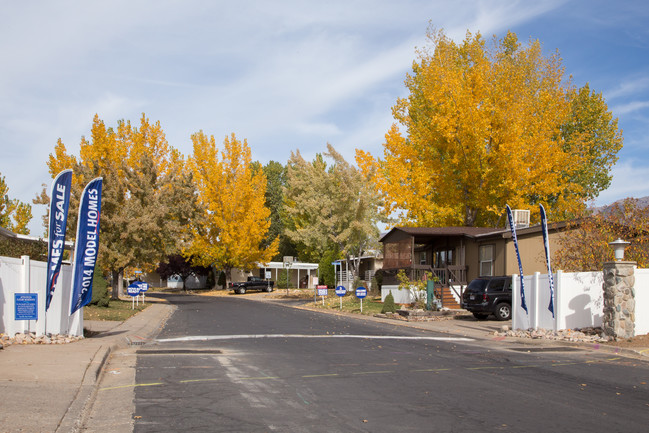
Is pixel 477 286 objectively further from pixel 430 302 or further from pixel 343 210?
pixel 343 210

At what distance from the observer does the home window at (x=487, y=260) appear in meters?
31.1

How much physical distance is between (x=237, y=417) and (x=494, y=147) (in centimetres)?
3061

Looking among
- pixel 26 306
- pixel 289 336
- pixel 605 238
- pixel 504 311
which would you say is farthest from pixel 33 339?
pixel 504 311

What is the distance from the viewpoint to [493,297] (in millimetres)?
24000

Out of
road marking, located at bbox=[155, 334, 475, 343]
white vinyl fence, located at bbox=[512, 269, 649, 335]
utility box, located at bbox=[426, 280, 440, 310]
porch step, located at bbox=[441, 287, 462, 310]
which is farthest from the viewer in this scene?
porch step, located at bbox=[441, 287, 462, 310]

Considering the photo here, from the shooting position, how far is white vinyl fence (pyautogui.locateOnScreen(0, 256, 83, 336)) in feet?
41.4

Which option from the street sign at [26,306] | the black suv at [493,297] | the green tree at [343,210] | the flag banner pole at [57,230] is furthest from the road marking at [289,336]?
the green tree at [343,210]

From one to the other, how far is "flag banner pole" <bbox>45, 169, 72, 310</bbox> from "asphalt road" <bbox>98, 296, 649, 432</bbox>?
2.59m

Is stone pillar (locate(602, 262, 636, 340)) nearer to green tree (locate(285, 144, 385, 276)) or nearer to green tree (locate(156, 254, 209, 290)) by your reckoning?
green tree (locate(285, 144, 385, 276))

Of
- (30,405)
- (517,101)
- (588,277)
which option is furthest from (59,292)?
(517,101)

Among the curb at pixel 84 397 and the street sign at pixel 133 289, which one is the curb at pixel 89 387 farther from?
the street sign at pixel 133 289

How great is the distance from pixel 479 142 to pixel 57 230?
83.7 feet

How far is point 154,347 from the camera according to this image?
48.1 ft

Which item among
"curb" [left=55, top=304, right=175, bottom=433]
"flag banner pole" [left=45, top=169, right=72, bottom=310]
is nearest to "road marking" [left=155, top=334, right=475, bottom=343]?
"curb" [left=55, top=304, right=175, bottom=433]
